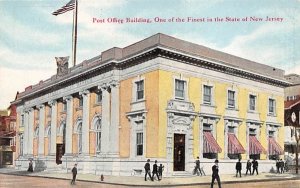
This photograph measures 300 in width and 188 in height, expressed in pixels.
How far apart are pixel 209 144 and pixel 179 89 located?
9.85ft

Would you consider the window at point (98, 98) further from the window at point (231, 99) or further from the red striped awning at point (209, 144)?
the window at point (231, 99)

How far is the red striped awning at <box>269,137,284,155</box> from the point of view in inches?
790

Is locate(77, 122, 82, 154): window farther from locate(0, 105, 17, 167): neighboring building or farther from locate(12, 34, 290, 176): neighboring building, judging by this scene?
locate(0, 105, 17, 167): neighboring building

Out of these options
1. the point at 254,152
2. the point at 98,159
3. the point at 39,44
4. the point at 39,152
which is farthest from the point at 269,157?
the point at 39,152

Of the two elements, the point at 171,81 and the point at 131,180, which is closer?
the point at 131,180

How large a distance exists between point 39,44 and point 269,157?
11.7 metres

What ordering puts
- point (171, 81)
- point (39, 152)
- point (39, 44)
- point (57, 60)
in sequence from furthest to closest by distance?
point (39, 152) → point (171, 81) → point (57, 60) → point (39, 44)

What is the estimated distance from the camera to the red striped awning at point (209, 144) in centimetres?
1941

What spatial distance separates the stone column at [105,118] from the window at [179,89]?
4.10 meters

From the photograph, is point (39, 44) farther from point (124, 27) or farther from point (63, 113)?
point (63, 113)

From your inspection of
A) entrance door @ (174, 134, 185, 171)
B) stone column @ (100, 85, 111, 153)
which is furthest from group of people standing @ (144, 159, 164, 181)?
stone column @ (100, 85, 111, 153)

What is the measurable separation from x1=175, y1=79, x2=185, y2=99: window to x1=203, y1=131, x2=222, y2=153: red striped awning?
2.16 metres

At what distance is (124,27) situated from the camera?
1419 centimetres

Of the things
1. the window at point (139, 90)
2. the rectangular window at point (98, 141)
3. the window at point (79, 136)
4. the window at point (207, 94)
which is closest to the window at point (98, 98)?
the rectangular window at point (98, 141)
